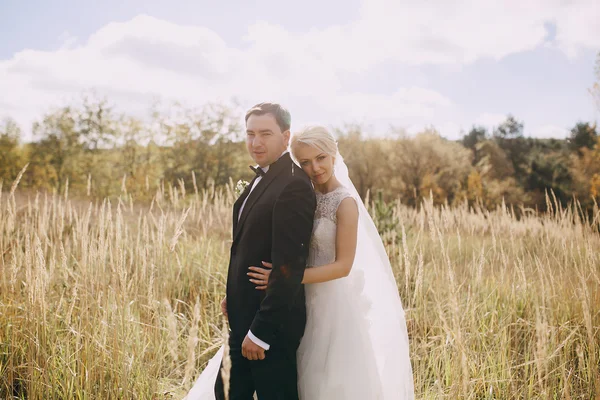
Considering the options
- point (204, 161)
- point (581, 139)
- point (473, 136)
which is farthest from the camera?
point (473, 136)

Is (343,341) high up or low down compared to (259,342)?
down

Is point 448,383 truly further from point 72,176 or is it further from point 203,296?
point 72,176

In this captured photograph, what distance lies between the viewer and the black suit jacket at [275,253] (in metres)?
1.86

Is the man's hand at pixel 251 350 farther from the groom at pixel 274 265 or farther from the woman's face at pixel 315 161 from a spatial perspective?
the woman's face at pixel 315 161

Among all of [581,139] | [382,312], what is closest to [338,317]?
[382,312]

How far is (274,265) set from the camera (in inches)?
74.1

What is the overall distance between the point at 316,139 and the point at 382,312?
1.10 m

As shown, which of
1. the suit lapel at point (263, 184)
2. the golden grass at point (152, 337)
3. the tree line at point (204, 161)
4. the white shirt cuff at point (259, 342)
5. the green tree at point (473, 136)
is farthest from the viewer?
the green tree at point (473, 136)

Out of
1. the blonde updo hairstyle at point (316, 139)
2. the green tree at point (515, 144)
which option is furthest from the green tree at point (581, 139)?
the blonde updo hairstyle at point (316, 139)

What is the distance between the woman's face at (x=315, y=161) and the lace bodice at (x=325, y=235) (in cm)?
16

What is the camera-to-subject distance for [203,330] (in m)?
3.96

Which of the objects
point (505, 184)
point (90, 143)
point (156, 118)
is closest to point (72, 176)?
point (90, 143)

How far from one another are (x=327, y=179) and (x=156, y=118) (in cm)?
2308

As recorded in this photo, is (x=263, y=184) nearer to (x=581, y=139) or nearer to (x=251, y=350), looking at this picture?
(x=251, y=350)
